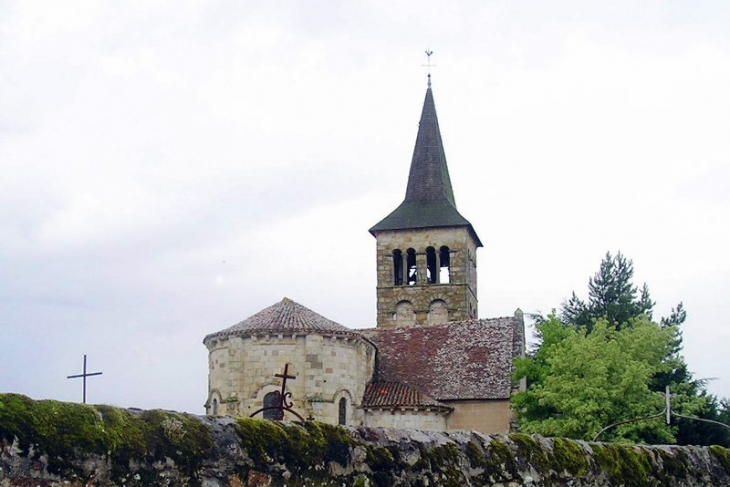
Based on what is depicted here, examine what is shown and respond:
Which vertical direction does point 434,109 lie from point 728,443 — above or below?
above

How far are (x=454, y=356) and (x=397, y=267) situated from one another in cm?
1611

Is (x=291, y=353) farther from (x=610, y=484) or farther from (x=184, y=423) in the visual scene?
(x=184, y=423)

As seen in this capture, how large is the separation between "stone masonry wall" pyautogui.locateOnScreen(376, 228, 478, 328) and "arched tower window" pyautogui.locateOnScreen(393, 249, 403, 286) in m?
0.21

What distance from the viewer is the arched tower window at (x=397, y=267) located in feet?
180

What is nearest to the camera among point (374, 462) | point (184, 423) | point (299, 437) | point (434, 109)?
point (184, 423)

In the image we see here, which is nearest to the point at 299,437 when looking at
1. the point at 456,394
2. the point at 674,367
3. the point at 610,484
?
the point at 610,484

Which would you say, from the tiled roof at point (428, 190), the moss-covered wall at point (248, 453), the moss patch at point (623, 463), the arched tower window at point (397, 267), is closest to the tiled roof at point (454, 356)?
the arched tower window at point (397, 267)

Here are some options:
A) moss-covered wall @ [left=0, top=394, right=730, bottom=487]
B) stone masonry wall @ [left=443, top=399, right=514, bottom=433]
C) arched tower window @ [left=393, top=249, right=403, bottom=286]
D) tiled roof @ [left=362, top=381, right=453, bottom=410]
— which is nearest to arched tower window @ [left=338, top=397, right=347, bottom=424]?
tiled roof @ [left=362, top=381, right=453, bottom=410]

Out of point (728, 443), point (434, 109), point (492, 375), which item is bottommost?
point (728, 443)

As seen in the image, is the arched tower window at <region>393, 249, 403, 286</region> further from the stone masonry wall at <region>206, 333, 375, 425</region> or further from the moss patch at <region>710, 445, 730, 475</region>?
the moss patch at <region>710, 445, 730, 475</region>

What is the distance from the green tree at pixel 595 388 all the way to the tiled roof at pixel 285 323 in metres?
7.02

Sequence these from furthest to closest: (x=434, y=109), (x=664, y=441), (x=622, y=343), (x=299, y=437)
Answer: (x=434, y=109)
(x=622, y=343)
(x=664, y=441)
(x=299, y=437)

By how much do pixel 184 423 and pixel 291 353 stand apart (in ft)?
101

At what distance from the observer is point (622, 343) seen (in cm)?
3622
